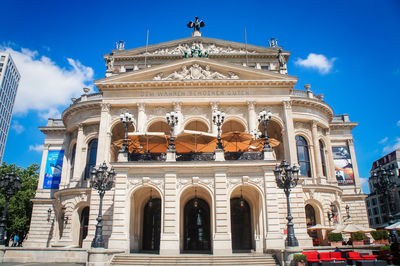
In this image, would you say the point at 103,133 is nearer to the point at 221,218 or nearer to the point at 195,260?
the point at 221,218

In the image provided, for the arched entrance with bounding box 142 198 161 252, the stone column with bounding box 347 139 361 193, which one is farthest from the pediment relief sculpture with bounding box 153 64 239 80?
the stone column with bounding box 347 139 361 193

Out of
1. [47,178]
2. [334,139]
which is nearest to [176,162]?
[47,178]

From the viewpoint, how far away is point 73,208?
29.9 meters

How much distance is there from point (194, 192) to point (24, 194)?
30.1 meters

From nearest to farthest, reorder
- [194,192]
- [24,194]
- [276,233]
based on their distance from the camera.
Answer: [276,233] < [194,192] < [24,194]

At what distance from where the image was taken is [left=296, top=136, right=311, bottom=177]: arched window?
3190 centimetres

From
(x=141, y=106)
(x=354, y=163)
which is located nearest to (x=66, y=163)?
(x=141, y=106)

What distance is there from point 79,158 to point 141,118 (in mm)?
8364

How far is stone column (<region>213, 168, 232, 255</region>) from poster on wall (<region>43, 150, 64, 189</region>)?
22.8 m

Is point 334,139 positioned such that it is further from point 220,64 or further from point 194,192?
point 194,192

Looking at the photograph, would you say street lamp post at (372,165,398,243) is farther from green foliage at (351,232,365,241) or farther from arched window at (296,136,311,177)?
Answer: arched window at (296,136,311,177)

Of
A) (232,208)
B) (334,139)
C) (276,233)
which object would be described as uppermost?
(334,139)

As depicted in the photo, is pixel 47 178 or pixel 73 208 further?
pixel 47 178

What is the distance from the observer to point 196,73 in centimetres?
3031
